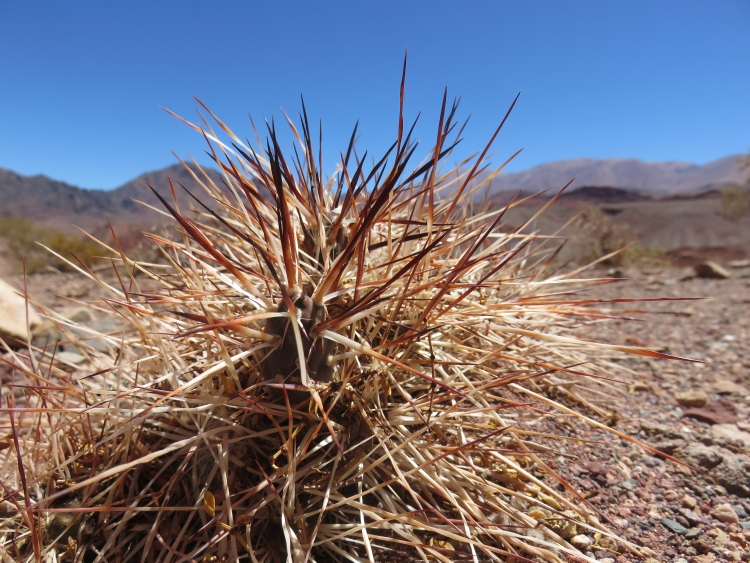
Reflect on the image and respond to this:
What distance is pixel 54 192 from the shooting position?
8219 cm

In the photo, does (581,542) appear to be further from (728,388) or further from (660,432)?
(728,388)

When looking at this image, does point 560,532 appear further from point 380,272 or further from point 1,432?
point 1,432

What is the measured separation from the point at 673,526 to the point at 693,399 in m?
0.86

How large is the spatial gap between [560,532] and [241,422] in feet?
2.34

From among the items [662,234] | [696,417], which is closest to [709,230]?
[662,234]

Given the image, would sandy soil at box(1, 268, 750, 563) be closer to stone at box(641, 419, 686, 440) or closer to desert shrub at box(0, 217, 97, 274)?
stone at box(641, 419, 686, 440)

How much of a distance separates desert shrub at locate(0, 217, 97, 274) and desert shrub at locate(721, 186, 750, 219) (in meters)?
16.9

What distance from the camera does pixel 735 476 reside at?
4.13ft

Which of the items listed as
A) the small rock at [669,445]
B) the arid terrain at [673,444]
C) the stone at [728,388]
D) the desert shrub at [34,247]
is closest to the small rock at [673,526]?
the arid terrain at [673,444]

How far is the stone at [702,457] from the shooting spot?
131 cm

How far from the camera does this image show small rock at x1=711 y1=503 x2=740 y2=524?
1106mm

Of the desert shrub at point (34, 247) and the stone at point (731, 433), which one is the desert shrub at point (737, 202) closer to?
the stone at point (731, 433)

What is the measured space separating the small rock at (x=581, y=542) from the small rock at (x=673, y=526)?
0.23 metres

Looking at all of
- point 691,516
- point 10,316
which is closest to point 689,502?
point 691,516
